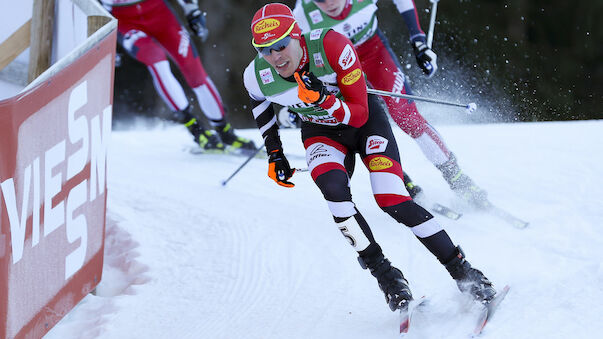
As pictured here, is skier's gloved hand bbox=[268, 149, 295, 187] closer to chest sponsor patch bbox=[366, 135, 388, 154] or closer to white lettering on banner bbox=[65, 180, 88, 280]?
chest sponsor patch bbox=[366, 135, 388, 154]

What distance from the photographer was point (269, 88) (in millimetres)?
3361

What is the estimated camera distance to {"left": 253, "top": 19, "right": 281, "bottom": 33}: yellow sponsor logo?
3.00 m

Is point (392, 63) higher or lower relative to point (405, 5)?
lower

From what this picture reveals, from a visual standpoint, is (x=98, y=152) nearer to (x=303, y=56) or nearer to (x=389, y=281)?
(x=303, y=56)

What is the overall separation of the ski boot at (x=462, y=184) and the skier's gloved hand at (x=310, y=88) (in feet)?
6.68

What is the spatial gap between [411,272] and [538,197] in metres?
1.60

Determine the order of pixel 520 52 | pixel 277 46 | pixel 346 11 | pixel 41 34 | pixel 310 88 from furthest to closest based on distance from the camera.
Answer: pixel 520 52
pixel 346 11
pixel 41 34
pixel 277 46
pixel 310 88

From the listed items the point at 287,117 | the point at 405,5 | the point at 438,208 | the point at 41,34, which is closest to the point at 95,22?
the point at 41,34

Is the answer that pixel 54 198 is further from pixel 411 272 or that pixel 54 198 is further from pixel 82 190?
pixel 411 272

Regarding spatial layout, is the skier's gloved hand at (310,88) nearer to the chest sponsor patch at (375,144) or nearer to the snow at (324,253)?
the chest sponsor patch at (375,144)

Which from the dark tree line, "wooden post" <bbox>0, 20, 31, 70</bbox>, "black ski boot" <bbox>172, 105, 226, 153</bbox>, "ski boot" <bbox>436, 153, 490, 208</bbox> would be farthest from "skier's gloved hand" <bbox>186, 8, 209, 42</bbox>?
"ski boot" <bbox>436, 153, 490, 208</bbox>

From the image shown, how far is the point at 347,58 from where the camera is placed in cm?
315

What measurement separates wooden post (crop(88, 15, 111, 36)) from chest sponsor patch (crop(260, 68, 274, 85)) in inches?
36.3

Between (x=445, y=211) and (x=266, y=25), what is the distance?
230 centimetres
